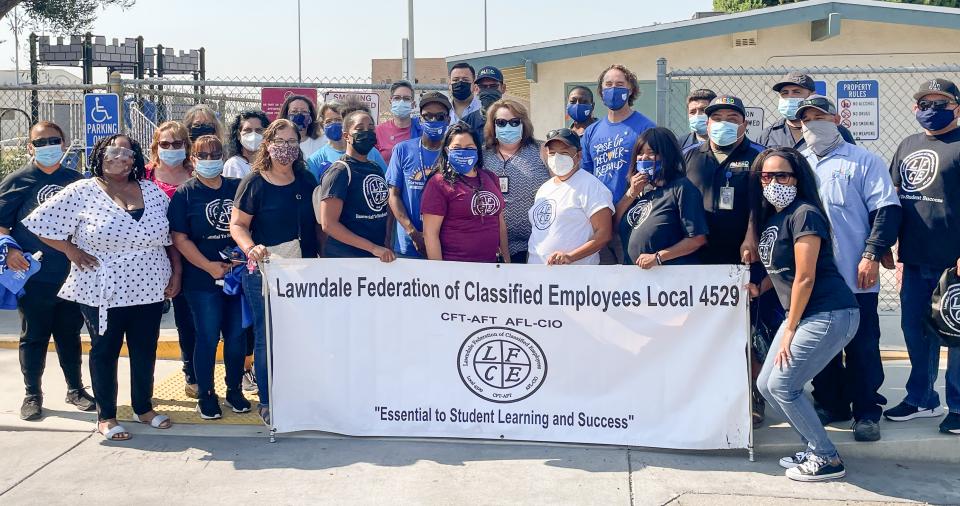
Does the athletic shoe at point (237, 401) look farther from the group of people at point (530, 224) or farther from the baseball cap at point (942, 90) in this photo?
the baseball cap at point (942, 90)

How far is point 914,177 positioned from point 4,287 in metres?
5.56

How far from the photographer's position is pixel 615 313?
542 cm

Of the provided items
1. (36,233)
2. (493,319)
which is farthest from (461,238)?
(36,233)

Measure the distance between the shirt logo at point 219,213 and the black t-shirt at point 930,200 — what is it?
404 centimetres

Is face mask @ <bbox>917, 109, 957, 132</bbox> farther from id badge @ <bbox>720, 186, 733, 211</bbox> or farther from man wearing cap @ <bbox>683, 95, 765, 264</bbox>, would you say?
id badge @ <bbox>720, 186, 733, 211</bbox>

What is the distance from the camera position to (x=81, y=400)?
6387 mm

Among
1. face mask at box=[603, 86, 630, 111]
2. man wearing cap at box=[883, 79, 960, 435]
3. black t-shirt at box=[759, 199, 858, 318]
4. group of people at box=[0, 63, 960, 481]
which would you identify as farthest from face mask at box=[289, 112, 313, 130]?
man wearing cap at box=[883, 79, 960, 435]

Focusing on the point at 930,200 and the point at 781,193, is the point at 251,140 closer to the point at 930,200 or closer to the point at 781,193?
the point at 781,193

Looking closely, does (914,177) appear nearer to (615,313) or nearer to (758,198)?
(758,198)

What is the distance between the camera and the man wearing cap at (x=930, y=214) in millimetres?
5367

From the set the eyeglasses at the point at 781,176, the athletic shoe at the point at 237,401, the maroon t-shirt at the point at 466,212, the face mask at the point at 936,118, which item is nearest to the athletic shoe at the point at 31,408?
the athletic shoe at the point at 237,401

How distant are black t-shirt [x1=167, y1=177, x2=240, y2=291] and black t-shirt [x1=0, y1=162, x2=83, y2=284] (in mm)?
870

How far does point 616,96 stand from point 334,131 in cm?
202

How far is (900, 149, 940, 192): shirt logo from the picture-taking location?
540 cm
